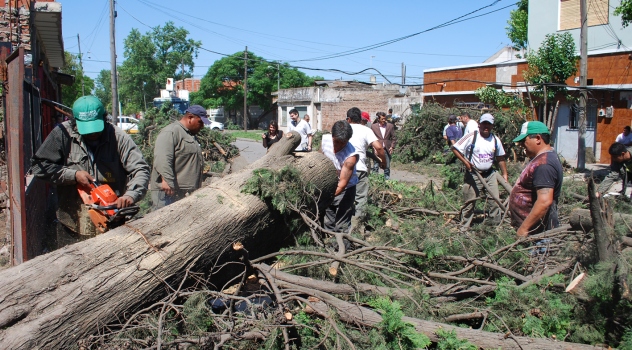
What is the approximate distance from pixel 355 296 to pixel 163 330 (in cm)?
122

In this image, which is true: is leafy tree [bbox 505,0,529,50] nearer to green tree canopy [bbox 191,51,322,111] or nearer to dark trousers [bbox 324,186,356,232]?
green tree canopy [bbox 191,51,322,111]

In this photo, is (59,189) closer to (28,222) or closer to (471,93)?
(28,222)

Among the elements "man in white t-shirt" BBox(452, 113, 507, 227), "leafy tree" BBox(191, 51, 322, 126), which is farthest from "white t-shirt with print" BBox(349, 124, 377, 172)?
"leafy tree" BBox(191, 51, 322, 126)

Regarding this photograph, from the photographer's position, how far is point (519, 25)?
32.7 m

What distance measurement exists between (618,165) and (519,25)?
27.5m

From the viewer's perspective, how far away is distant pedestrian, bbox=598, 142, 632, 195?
7.73 metres

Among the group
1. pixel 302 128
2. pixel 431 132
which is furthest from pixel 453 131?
pixel 302 128

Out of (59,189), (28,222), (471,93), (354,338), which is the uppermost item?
(471,93)

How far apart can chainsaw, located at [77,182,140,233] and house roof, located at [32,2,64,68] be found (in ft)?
27.7

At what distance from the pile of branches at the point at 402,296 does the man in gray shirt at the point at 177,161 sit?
1475mm

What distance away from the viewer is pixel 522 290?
339 centimetres

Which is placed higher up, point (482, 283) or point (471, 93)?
point (471, 93)

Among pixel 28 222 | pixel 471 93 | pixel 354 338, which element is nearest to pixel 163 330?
pixel 354 338

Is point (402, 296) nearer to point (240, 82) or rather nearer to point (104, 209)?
point (104, 209)
